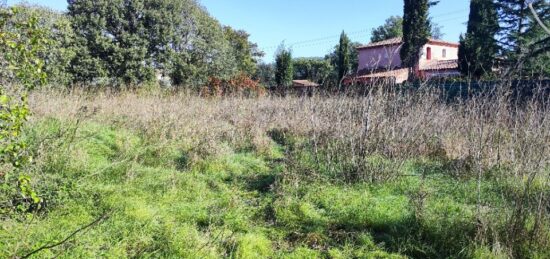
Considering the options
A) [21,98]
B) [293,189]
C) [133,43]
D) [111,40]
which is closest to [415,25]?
[133,43]

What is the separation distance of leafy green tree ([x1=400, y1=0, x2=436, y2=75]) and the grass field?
59.0ft

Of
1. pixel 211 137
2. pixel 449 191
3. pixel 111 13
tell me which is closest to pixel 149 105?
pixel 211 137

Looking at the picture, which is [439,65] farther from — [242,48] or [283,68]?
[242,48]

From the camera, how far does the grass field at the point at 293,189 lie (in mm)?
3006

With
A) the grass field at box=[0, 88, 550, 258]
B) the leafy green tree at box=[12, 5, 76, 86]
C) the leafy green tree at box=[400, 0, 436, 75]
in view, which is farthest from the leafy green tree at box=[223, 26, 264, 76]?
the grass field at box=[0, 88, 550, 258]

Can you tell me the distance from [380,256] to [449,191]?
1.92 metres

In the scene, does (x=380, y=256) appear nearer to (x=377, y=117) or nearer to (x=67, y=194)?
(x=377, y=117)

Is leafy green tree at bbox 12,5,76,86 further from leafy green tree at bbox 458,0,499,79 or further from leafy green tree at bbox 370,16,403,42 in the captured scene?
leafy green tree at bbox 370,16,403,42

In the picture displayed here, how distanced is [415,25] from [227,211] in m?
22.5

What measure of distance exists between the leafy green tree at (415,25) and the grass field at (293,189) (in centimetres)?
1797

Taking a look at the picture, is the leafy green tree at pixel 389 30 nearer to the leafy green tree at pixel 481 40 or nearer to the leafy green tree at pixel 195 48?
the leafy green tree at pixel 481 40

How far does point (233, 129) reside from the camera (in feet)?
23.8

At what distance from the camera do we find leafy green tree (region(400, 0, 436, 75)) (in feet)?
75.7

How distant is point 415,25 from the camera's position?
75.8ft
